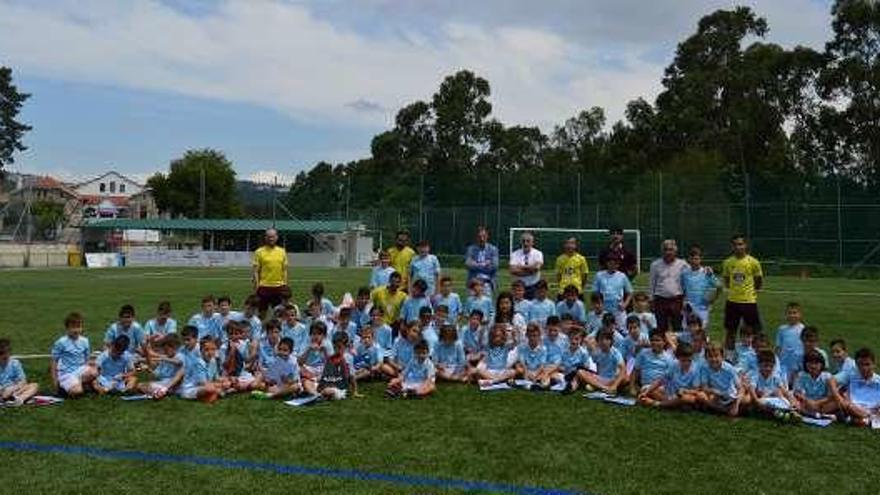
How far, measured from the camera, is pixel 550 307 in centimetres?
1223

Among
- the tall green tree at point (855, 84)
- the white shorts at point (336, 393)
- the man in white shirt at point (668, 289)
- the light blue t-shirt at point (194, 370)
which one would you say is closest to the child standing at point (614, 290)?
the man in white shirt at point (668, 289)

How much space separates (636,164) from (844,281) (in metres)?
27.7

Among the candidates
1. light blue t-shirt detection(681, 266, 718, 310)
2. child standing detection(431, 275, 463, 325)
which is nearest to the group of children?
child standing detection(431, 275, 463, 325)

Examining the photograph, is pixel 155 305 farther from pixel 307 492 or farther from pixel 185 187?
pixel 185 187

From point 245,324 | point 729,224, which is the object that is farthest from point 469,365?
point 729,224

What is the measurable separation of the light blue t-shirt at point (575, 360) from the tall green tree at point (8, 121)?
7990 centimetres

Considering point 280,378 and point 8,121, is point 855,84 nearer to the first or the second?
point 280,378

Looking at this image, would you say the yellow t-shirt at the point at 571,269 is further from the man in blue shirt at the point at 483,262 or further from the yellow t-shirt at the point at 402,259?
the yellow t-shirt at the point at 402,259

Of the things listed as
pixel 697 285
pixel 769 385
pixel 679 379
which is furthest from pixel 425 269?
pixel 769 385

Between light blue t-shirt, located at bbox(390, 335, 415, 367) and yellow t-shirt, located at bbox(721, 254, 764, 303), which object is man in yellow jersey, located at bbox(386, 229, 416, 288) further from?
yellow t-shirt, located at bbox(721, 254, 764, 303)

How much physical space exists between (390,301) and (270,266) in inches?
75.1

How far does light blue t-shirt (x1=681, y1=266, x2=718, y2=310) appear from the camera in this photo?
11.7 m

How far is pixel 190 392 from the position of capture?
962 cm

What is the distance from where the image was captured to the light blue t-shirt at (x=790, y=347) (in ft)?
32.7
